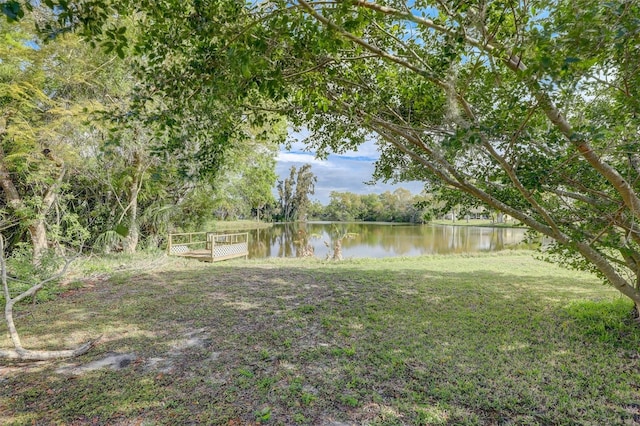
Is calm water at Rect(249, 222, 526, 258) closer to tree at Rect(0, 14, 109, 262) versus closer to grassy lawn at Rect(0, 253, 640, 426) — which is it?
grassy lawn at Rect(0, 253, 640, 426)

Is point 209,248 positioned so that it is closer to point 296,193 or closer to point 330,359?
point 330,359

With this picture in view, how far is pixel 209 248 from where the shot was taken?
1094cm

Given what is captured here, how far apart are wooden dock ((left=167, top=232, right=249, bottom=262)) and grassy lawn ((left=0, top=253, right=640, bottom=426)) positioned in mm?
4725

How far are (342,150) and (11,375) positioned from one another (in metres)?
4.01

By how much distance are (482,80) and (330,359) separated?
303cm

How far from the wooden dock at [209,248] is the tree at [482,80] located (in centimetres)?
780

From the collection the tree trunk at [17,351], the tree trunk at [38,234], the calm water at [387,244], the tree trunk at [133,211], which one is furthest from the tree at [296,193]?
the tree trunk at [17,351]

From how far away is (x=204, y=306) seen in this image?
434 cm

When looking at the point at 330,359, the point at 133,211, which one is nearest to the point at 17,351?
the point at 330,359

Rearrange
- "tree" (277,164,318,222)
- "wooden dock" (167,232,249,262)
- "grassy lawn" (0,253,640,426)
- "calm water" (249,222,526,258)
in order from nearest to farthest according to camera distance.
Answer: "grassy lawn" (0,253,640,426), "wooden dock" (167,232,249,262), "calm water" (249,222,526,258), "tree" (277,164,318,222)

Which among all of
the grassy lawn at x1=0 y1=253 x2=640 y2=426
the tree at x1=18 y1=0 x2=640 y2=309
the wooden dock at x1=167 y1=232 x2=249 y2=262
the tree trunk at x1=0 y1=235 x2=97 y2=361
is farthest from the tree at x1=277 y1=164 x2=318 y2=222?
the tree trunk at x1=0 y1=235 x2=97 y2=361

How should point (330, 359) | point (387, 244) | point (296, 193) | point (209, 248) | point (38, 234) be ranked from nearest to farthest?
Result: point (330, 359) → point (38, 234) → point (209, 248) → point (387, 244) → point (296, 193)

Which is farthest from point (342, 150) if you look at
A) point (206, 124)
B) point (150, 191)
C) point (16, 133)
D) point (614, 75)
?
point (150, 191)

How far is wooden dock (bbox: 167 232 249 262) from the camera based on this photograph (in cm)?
995
